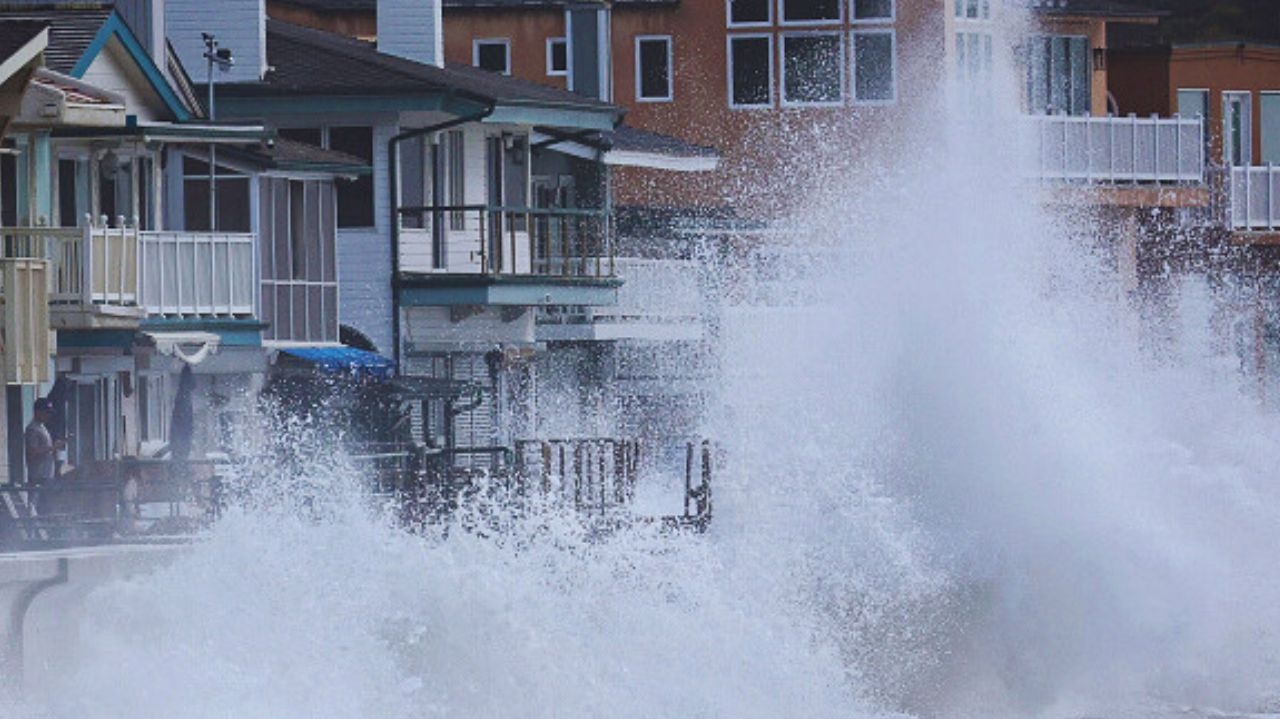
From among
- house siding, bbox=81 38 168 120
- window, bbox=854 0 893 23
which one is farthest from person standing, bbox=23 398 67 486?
window, bbox=854 0 893 23

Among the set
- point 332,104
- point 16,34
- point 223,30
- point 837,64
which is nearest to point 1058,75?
point 837,64

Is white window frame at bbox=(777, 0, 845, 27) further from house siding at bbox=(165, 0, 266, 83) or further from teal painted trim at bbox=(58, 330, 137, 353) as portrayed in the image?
teal painted trim at bbox=(58, 330, 137, 353)

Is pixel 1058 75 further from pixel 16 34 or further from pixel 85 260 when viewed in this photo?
pixel 16 34

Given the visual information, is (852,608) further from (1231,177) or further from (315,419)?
(1231,177)

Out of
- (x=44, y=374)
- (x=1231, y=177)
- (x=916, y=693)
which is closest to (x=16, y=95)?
(x=44, y=374)

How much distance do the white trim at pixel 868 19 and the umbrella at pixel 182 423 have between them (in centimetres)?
2067

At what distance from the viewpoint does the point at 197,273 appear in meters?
37.3

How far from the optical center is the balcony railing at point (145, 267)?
3388cm

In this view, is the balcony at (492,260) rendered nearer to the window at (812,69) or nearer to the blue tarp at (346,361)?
the blue tarp at (346,361)

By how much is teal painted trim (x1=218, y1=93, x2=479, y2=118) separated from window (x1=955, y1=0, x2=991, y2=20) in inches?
612

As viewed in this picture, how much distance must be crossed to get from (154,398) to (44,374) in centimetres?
774

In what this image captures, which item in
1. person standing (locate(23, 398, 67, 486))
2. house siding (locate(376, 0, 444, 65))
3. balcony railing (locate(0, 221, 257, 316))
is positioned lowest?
person standing (locate(23, 398, 67, 486))

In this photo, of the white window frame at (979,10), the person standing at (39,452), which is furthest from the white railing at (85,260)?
the white window frame at (979,10)

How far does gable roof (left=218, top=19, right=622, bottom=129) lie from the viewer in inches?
1694
